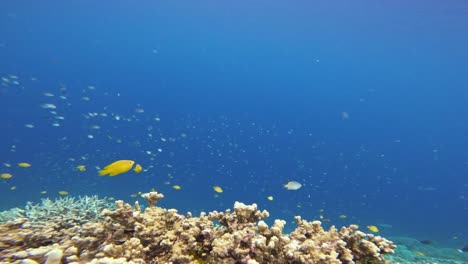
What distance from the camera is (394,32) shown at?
191 ft

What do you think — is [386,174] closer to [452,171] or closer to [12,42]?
[452,171]

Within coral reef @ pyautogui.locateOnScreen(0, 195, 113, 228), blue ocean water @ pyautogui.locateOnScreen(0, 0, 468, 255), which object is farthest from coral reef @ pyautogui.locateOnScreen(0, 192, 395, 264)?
blue ocean water @ pyautogui.locateOnScreen(0, 0, 468, 255)

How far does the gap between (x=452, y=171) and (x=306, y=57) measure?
97477 mm

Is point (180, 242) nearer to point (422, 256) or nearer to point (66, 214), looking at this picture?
point (66, 214)

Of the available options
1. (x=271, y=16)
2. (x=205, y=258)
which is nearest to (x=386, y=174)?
(x=271, y=16)

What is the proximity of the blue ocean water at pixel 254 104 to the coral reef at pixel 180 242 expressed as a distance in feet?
101

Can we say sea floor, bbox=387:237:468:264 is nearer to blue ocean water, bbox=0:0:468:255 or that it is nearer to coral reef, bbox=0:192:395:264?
coral reef, bbox=0:192:395:264

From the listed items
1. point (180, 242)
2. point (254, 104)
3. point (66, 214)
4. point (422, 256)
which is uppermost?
point (254, 104)

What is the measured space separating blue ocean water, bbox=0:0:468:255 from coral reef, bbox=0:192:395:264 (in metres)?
30.8

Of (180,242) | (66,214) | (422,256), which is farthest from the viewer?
(422,256)

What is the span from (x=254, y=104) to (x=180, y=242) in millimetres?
106516

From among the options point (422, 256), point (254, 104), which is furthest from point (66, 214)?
point (254, 104)

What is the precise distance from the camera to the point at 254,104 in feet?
357

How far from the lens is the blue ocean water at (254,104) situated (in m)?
48.4
